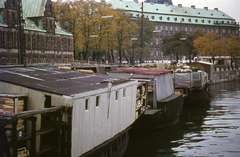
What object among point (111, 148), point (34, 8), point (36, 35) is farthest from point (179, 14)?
point (111, 148)

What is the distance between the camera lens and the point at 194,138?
2650 cm

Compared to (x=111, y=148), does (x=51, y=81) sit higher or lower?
higher

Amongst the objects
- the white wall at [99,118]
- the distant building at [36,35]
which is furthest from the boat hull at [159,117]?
the distant building at [36,35]

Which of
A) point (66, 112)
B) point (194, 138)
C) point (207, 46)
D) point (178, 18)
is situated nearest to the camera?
point (66, 112)

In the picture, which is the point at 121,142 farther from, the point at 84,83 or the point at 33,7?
the point at 33,7

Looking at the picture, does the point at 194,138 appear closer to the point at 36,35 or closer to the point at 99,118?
the point at 99,118

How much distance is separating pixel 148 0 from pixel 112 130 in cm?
15970

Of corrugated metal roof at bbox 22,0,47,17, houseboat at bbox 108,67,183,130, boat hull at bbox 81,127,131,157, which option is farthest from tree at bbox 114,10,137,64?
boat hull at bbox 81,127,131,157

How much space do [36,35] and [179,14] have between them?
378 feet

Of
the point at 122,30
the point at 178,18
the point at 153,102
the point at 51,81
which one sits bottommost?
the point at 153,102

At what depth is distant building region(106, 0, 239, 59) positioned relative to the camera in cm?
16262

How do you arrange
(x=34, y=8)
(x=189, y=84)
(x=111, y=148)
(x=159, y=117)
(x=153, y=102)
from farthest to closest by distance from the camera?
(x=34, y=8)
(x=189, y=84)
(x=153, y=102)
(x=159, y=117)
(x=111, y=148)

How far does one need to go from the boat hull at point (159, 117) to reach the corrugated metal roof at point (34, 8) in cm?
4897

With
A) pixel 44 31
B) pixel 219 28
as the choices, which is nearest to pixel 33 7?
pixel 44 31
